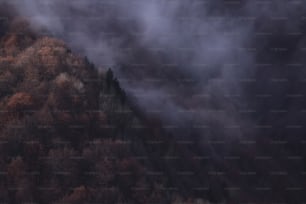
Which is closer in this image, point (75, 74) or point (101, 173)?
point (101, 173)

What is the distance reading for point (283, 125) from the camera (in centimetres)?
1647

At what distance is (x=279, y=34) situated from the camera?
67.4ft

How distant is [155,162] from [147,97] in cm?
330

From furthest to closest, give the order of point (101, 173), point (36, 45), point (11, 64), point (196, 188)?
point (36, 45) → point (11, 64) → point (196, 188) → point (101, 173)

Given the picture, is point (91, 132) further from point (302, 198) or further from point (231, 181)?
point (302, 198)

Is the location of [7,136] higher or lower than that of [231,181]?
higher

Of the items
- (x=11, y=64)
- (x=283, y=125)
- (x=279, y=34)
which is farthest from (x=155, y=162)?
(x=279, y=34)

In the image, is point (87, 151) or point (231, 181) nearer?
point (87, 151)

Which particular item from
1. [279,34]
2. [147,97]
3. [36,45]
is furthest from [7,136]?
[279,34]

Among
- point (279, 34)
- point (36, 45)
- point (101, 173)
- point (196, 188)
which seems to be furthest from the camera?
point (279, 34)

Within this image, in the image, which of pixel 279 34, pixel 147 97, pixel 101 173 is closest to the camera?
pixel 101 173

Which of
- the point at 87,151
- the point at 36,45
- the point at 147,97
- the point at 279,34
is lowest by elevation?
the point at 87,151

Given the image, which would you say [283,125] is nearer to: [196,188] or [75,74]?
[196,188]

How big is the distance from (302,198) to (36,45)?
8052 mm
